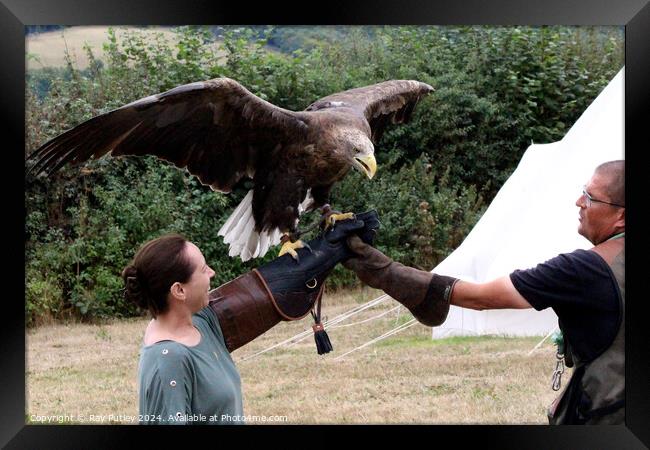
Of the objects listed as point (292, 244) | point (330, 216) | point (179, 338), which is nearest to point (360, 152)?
point (330, 216)

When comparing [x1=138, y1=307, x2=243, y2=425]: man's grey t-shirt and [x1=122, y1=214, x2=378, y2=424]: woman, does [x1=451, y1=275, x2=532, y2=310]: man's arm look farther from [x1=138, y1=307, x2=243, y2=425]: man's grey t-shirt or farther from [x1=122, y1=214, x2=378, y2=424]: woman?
[x1=138, y1=307, x2=243, y2=425]: man's grey t-shirt

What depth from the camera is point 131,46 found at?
13.1 feet

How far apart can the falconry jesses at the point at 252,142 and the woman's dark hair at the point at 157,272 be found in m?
0.96

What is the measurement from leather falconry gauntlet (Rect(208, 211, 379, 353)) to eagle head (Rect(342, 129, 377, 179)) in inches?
13.5

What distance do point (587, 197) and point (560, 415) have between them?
84 centimetres

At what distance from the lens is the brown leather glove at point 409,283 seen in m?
2.87

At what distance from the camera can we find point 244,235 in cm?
382

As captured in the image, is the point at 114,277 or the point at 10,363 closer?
the point at 10,363

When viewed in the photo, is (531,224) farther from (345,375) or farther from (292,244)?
(292,244)

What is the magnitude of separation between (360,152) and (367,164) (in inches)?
2.9
